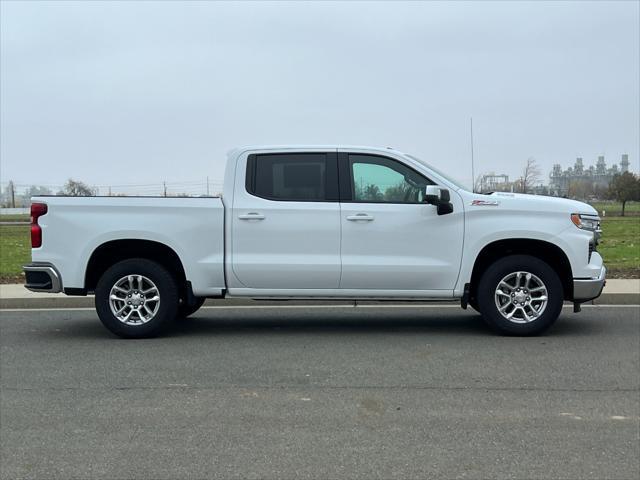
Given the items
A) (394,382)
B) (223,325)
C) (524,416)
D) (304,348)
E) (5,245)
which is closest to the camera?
(524,416)

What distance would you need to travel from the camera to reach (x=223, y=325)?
8.23 m

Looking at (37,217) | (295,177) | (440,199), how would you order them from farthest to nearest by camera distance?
(295,177) < (37,217) < (440,199)

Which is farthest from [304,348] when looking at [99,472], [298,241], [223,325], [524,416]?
[99,472]

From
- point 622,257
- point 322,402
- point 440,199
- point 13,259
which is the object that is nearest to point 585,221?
point 440,199

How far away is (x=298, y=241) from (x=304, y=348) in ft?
3.89

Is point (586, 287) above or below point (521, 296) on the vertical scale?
above

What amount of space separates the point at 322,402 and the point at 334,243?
2497mm

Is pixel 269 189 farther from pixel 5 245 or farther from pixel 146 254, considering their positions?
pixel 5 245

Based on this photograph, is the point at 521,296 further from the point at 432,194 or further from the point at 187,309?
the point at 187,309

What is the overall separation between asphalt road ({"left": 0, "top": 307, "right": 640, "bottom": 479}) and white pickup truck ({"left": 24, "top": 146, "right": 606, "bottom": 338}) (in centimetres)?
51

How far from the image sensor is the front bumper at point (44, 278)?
7.21 metres

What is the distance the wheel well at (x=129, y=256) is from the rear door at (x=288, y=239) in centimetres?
81

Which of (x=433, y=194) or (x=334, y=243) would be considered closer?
(x=433, y=194)

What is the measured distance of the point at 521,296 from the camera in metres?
7.15
